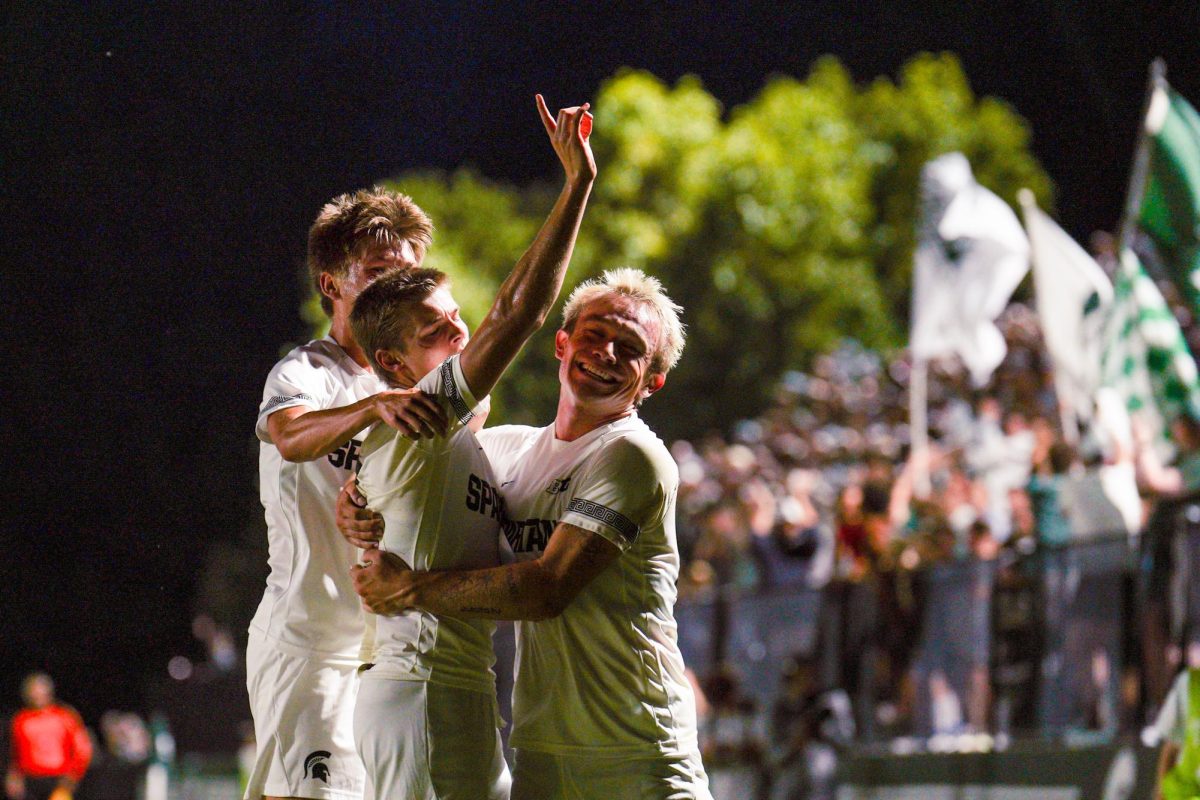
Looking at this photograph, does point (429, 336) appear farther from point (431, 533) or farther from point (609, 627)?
point (609, 627)

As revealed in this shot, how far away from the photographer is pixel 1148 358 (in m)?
8.05

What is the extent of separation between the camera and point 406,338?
3609mm

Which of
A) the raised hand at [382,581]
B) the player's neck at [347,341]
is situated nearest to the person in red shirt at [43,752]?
the player's neck at [347,341]

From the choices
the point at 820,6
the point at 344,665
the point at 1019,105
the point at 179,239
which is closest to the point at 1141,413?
the point at 344,665

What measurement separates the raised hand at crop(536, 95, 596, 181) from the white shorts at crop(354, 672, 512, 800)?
114 centimetres

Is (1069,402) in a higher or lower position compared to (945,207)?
lower

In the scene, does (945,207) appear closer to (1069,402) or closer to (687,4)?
(1069,402)

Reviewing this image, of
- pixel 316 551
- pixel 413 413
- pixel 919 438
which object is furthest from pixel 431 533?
pixel 919 438

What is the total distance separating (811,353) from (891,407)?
15.4 m

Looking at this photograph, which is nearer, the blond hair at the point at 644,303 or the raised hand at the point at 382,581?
the raised hand at the point at 382,581

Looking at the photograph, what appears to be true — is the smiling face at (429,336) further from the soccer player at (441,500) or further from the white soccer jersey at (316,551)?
the white soccer jersey at (316,551)

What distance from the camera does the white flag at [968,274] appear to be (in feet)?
38.7

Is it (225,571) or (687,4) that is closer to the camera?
(225,571)

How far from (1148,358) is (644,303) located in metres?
5.13
